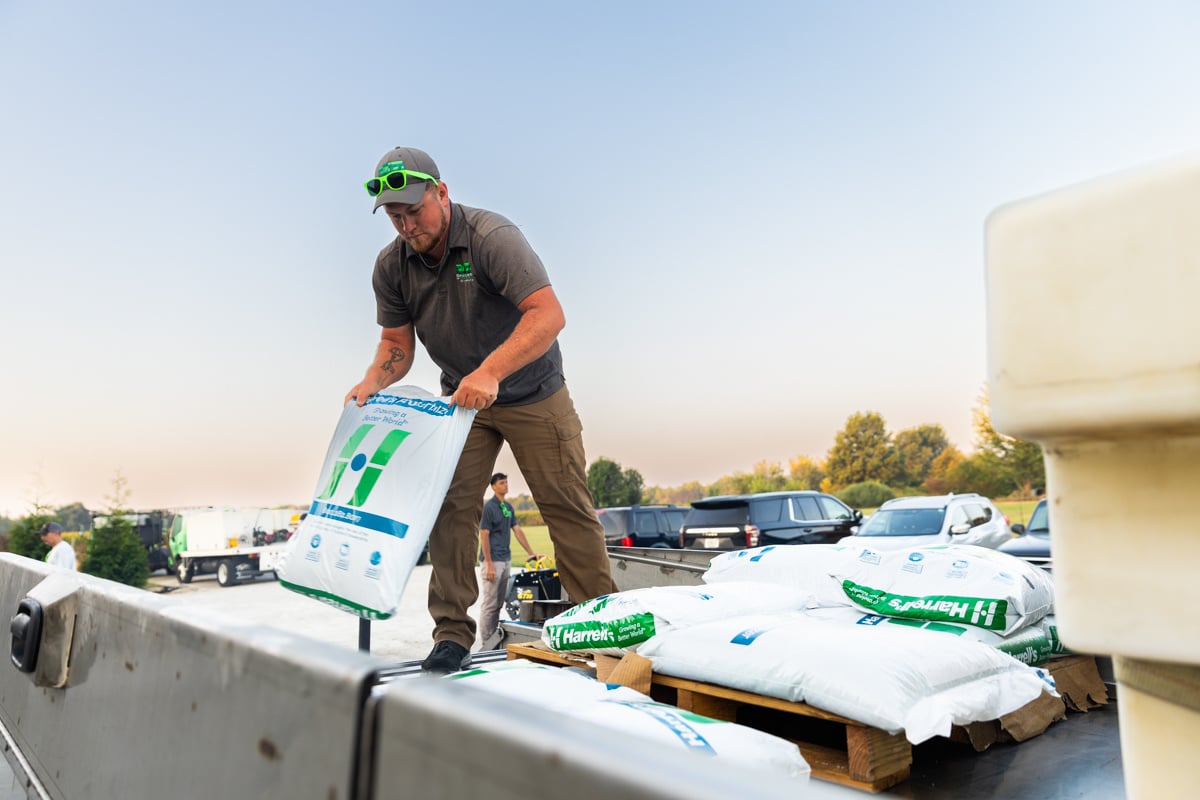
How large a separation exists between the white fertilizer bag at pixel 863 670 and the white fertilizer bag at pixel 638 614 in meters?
0.08

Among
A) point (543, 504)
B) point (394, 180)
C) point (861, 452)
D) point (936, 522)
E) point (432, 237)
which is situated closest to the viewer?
point (394, 180)

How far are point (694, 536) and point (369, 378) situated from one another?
1152cm

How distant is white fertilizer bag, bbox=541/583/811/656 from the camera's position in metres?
2.53

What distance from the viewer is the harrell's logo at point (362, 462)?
2754 millimetres

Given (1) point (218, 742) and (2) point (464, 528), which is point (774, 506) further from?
(1) point (218, 742)

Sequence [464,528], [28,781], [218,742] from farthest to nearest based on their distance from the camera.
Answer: [464,528], [28,781], [218,742]

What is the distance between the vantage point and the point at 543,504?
3.39 m

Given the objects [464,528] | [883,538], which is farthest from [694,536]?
[464,528]

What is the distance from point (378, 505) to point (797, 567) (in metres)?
1.87

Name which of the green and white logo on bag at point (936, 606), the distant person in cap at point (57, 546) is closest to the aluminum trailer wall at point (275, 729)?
the green and white logo on bag at point (936, 606)

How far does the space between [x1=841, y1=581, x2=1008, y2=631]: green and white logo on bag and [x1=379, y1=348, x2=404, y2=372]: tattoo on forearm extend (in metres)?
1.99

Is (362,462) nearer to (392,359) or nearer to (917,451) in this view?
(392,359)

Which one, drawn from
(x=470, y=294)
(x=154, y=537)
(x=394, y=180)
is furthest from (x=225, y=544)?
(x=394, y=180)

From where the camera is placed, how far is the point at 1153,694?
769 mm
